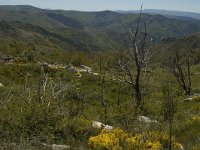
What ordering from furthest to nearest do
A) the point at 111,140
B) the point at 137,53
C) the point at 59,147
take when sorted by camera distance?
the point at 137,53, the point at 59,147, the point at 111,140

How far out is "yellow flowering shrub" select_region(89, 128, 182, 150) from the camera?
898 cm

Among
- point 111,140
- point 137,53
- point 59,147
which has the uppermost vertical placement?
point 137,53

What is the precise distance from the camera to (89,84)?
32094 mm

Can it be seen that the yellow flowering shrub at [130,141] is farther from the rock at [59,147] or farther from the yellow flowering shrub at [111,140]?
the rock at [59,147]

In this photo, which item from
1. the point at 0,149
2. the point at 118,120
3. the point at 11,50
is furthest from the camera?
the point at 11,50

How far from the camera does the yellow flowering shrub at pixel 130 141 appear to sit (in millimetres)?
8984

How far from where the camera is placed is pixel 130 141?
9.09 m

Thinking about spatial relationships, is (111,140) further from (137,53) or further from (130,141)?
(137,53)

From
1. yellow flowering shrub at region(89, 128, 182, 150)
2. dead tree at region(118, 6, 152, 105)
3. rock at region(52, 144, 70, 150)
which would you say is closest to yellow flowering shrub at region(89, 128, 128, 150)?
yellow flowering shrub at region(89, 128, 182, 150)

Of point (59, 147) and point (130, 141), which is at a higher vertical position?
point (130, 141)

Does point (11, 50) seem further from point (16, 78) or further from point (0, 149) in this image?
point (0, 149)

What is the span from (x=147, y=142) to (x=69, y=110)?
16.2 feet

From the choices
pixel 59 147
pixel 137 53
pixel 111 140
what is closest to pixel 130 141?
pixel 111 140

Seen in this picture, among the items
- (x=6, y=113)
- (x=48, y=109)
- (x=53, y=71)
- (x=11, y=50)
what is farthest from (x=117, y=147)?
(x=11, y=50)
